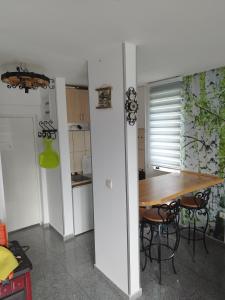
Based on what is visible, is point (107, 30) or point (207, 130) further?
point (207, 130)

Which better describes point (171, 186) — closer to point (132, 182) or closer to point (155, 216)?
point (155, 216)

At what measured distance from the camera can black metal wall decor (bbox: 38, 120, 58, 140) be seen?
10.8 feet

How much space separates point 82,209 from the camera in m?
3.51

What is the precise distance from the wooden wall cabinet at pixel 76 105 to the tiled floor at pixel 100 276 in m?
1.96

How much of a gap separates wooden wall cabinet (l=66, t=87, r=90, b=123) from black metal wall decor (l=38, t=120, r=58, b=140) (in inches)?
12.0

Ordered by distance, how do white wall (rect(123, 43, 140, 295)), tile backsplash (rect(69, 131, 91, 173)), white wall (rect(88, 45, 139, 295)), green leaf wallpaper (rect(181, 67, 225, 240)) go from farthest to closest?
tile backsplash (rect(69, 131, 91, 173)) → green leaf wallpaper (rect(181, 67, 225, 240)) → white wall (rect(88, 45, 139, 295)) → white wall (rect(123, 43, 140, 295))

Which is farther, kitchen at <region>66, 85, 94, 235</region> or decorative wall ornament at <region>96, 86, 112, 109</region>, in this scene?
kitchen at <region>66, 85, 94, 235</region>

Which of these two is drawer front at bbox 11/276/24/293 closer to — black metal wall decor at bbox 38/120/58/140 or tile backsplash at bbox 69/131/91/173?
black metal wall decor at bbox 38/120/58/140

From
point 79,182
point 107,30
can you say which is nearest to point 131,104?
point 107,30

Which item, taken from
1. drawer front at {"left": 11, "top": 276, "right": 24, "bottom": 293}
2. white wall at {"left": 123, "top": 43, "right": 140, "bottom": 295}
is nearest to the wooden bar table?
white wall at {"left": 123, "top": 43, "right": 140, "bottom": 295}

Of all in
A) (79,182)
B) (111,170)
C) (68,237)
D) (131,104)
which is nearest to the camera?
(131,104)

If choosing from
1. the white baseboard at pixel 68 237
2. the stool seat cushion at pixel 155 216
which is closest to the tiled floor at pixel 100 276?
the white baseboard at pixel 68 237

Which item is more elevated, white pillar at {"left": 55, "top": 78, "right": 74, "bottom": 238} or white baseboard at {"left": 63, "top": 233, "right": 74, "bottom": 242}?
white pillar at {"left": 55, "top": 78, "right": 74, "bottom": 238}

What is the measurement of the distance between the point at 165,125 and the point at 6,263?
291 centimetres
